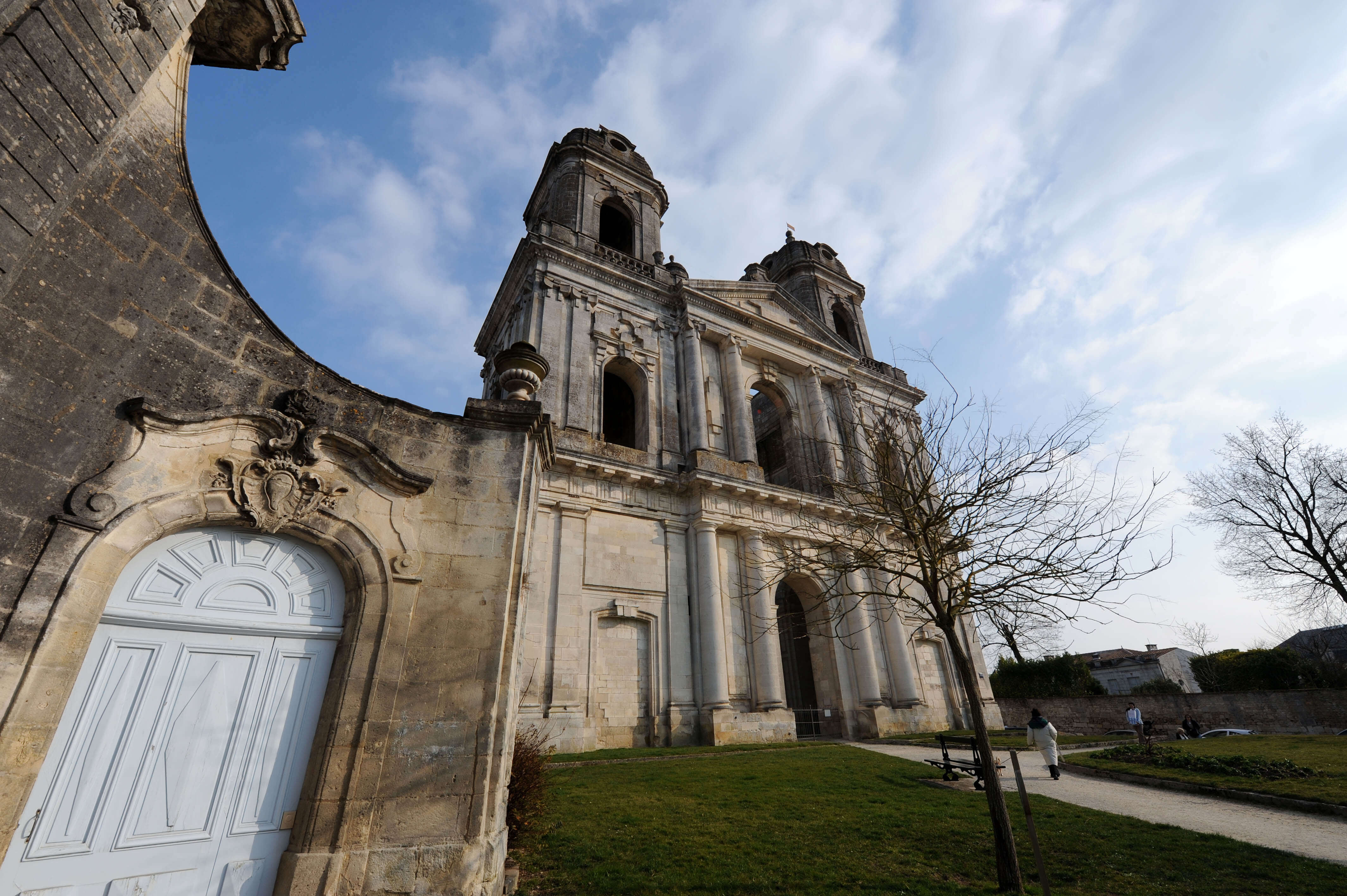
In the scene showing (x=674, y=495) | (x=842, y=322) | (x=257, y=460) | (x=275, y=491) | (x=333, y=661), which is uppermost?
(x=842, y=322)

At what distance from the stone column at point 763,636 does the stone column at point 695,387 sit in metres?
3.60

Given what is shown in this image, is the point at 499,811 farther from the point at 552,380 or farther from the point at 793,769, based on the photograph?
the point at 552,380

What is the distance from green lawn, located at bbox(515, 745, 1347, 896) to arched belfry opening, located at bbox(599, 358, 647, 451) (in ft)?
37.6

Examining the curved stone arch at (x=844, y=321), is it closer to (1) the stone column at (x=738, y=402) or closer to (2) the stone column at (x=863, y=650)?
(1) the stone column at (x=738, y=402)

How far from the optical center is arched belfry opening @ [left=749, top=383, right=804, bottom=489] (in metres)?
22.1

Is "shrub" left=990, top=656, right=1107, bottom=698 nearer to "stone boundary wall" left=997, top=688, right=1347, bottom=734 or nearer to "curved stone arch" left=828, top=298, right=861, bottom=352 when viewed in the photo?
Result: "stone boundary wall" left=997, top=688, right=1347, bottom=734

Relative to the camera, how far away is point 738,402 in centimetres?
2041

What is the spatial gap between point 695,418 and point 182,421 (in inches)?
622

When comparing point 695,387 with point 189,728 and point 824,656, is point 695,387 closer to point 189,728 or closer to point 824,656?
point 824,656

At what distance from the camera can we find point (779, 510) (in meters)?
18.5

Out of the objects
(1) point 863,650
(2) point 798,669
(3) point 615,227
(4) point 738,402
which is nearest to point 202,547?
(4) point 738,402

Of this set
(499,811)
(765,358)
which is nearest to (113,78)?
(499,811)

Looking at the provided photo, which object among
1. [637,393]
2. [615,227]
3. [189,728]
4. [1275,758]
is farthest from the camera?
[615,227]

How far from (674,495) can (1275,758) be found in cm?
1424
